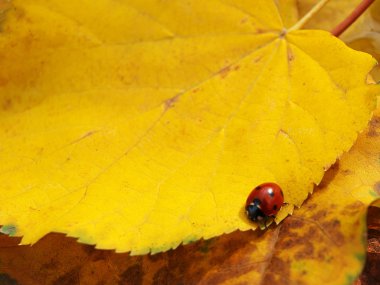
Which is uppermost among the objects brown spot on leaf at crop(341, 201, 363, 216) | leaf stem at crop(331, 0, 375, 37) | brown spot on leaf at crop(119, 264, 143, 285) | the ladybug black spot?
leaf stem at crop(331, 0, 375, 37)

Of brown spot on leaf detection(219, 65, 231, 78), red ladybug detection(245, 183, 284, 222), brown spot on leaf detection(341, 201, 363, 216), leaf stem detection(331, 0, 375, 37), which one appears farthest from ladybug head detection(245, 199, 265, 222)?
leaf stem detection(331, 0, 375, 37)

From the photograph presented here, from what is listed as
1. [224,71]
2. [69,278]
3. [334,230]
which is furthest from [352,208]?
[69,278]

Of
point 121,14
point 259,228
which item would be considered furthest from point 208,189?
point 121,14

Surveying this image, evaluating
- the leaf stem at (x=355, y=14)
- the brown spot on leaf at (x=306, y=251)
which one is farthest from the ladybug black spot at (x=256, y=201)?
the leaf stem at (x=355, y=14)

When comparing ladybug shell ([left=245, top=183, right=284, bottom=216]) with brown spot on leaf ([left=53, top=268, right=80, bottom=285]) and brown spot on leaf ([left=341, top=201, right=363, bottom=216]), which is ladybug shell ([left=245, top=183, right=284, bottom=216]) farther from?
brown spot on leaf ([left=53, top=268, right=80, bottom=285])

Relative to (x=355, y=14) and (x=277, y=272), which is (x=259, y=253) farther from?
(x=355, y=14)

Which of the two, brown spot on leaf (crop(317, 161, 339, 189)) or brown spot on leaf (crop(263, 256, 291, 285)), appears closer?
brown spot on leaf (crop(263, 256, 291, 285))
